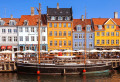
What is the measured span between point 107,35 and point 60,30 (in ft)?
43.1

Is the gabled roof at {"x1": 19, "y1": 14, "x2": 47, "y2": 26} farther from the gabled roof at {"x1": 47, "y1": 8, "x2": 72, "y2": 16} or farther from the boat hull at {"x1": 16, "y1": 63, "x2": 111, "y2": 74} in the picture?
the boat hull at {"x1": 16, "y1": 63, "x2": 111, "y2": 74}

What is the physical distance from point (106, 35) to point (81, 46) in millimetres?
7629

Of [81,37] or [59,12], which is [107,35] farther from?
[59,12]

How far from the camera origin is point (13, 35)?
5750 centimetres

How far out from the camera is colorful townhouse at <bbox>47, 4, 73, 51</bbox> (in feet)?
190

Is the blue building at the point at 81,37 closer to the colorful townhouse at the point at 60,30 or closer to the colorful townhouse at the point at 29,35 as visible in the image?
the colorful townhouse at the point at 60,30

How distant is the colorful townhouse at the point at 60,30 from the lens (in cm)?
5788

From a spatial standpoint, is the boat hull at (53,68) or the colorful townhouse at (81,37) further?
the colorful townhouse at (81,37)

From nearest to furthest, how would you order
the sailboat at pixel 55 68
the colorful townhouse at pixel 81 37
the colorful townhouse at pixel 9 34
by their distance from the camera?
the sailboat at pixel 55 68 < the colorful townhouse at pixel 9 34 < the colorful townhouse at pixel 81 37

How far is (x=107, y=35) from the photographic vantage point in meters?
59.2

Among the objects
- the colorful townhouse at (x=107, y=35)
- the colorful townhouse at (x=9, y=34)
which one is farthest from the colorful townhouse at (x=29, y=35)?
the colorful townhouse at (x=107, y=35)

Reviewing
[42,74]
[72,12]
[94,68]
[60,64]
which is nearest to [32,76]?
[42,74]

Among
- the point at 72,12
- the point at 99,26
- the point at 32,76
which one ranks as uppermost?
the point at 72,12

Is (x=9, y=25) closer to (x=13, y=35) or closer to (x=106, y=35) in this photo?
(x=13, y=35)
